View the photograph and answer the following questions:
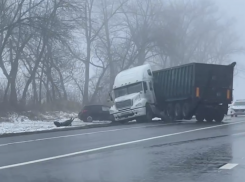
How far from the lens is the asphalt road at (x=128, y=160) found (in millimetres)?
10180

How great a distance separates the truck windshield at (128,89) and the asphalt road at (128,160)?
14257mm

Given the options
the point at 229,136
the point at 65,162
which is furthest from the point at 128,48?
the point at 65,162

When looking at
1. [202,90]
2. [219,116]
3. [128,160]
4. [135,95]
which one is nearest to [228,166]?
[128,160]

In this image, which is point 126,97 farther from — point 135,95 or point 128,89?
point 135,95

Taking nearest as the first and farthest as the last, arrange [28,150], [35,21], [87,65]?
[28,150], [35,21], [87,65]

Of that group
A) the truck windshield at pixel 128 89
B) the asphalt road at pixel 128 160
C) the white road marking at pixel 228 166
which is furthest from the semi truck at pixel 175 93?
the white road marking at pixel 228 166

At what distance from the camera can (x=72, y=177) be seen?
1022cm

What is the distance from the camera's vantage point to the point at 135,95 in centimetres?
3259

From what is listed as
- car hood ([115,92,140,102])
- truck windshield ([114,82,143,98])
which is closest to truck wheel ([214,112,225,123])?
truck windshield ([114,82,143,98])

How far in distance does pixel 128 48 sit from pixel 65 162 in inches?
1798

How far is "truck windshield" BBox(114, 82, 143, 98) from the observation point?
32.6 meters

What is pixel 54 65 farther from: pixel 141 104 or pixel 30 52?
pixel 141 104

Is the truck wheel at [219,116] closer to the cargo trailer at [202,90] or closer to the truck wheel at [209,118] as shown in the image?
the cargo trailer at [202,90]

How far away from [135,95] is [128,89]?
3.39 feet
